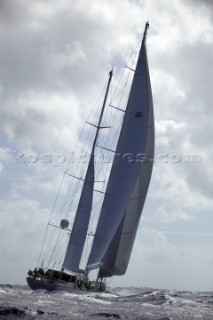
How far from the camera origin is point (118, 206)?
43.9 metres

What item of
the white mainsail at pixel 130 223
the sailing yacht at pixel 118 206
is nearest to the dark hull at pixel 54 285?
the sailing yacht at pixel 118 206

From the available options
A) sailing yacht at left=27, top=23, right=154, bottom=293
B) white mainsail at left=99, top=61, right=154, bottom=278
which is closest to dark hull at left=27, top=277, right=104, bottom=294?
sailing yacht at left=27, top=23, right=154, bottom=293

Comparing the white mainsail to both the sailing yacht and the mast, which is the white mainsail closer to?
the sailing yacht

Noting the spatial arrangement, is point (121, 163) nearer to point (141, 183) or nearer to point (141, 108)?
point (141, 183)

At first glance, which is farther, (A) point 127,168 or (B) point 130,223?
(B) point 130,223

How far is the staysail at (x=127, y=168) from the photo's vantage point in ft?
144

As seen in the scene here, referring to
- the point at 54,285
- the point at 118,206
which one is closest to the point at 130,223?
the point at 118,206

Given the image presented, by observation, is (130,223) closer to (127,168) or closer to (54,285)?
(127,168)

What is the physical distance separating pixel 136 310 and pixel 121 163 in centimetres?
1596

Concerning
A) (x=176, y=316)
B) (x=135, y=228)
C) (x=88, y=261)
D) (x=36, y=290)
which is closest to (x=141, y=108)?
(x=135, y=228)

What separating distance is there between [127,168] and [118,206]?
11.4ft

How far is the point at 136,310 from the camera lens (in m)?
32.2

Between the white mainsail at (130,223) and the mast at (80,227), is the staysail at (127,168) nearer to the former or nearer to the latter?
the white mainsail at (130,223)

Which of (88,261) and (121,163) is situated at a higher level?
(121,163)
